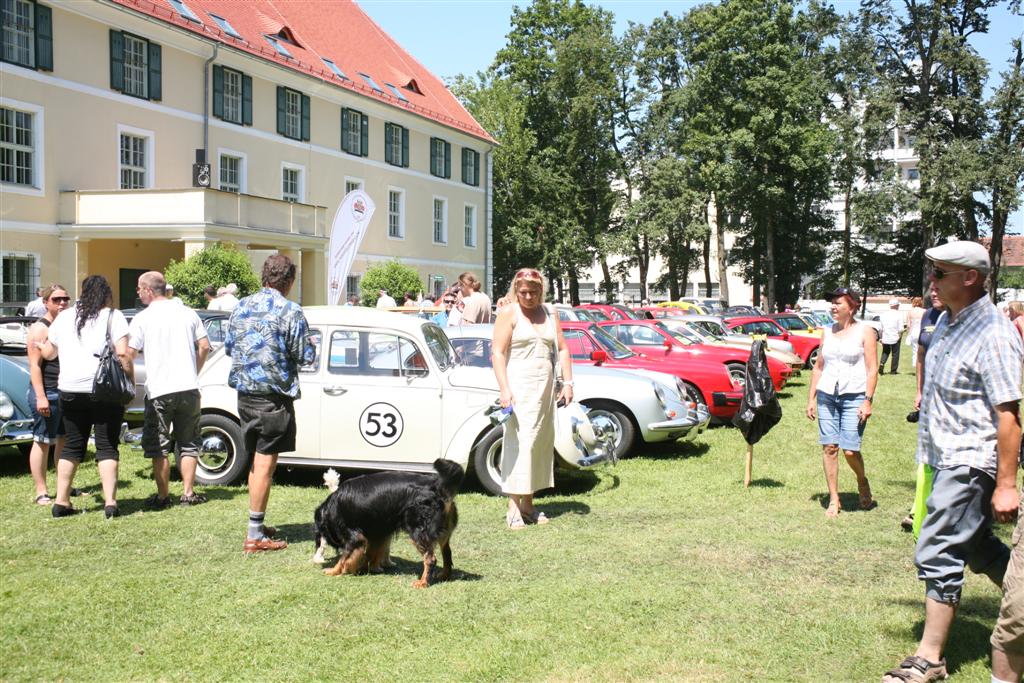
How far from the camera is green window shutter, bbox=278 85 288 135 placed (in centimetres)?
3275

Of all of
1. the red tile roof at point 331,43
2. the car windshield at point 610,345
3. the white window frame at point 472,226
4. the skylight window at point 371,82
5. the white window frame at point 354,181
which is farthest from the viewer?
the white window frame at point 472,226

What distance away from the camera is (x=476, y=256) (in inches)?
1841

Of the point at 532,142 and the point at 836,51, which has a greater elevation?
the point at 836,51

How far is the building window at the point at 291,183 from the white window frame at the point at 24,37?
10503 millimetres

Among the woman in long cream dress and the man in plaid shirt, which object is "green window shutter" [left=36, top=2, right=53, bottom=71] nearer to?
the woman in long cream dress

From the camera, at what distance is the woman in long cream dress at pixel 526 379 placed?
7316 mm

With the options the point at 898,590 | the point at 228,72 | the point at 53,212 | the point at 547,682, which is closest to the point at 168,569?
the point at 547,682

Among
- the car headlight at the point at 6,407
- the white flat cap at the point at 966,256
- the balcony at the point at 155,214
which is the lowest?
the car headlight at the point at 6,407

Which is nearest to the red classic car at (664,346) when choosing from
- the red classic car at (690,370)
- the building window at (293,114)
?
Answer: the red classic car at (690,370)

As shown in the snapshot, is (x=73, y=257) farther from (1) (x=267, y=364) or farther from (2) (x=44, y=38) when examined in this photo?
(1) (x=267, y=364)

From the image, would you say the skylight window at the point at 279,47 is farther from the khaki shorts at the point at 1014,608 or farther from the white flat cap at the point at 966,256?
the khaki shorts at the point at 1014,608

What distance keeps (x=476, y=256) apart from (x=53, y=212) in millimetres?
24263

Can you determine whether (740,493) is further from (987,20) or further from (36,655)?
(987,20)

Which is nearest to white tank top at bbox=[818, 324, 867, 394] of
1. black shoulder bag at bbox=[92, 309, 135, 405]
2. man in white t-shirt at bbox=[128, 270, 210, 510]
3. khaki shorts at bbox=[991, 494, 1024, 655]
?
khaki shorts at bbox=[991, 494, 1024, 655]
